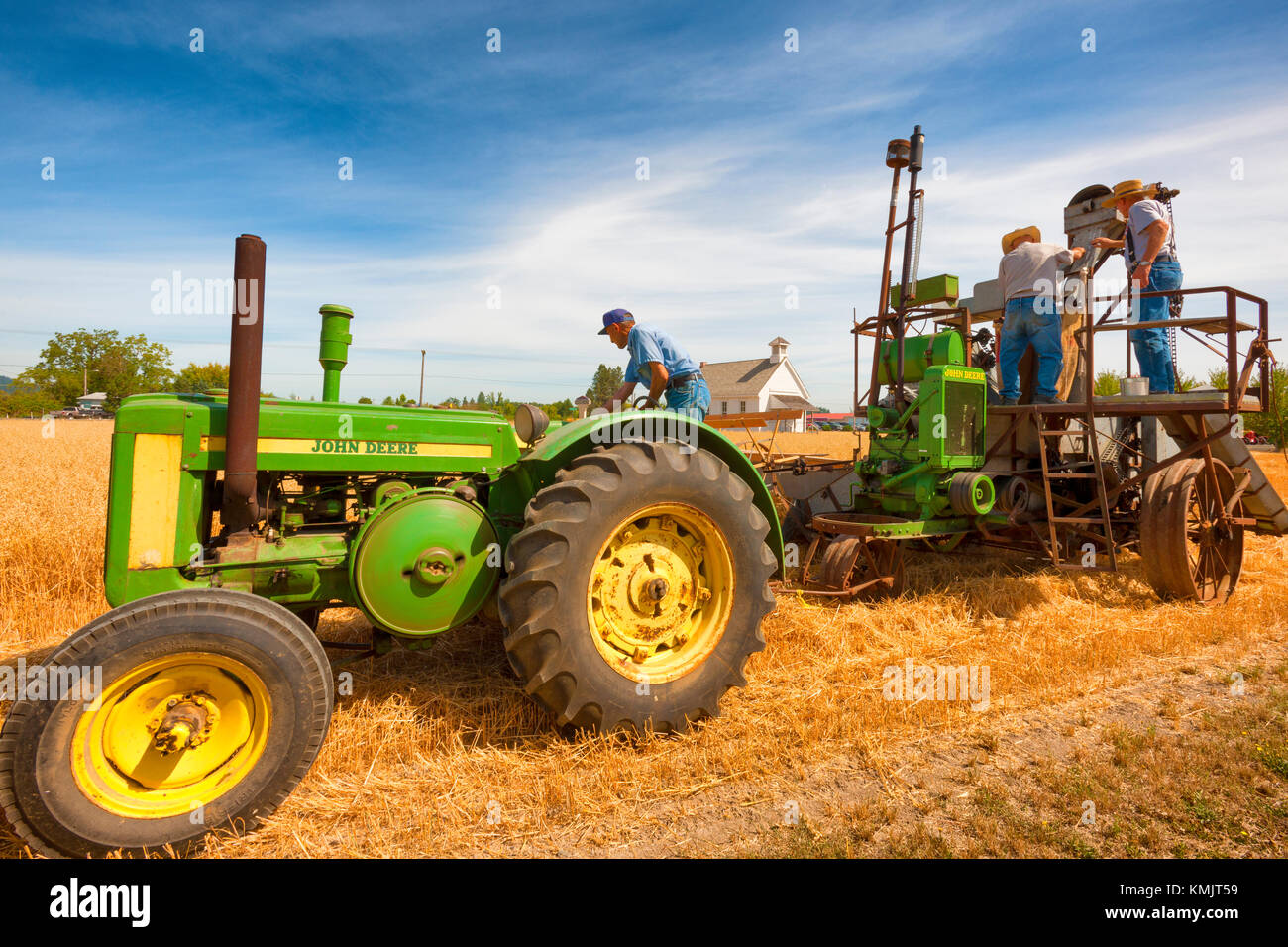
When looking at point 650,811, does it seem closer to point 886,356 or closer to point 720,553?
point 720,553

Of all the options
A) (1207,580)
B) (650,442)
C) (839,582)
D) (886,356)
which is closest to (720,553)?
(650,442)

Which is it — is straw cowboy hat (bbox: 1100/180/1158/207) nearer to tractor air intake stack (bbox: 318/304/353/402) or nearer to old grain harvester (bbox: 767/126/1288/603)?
old grain harvester (bbox: 767/126/1288/603)

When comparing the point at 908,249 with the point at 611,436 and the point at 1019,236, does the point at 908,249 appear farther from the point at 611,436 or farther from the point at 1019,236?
the point at 611,436

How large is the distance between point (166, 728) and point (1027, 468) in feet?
19.8

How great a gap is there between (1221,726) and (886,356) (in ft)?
11.4

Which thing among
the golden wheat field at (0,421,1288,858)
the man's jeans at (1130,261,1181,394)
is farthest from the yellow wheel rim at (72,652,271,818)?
the man's jeans at (1130,261,1181,394)

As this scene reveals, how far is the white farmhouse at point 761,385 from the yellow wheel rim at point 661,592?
142 ft

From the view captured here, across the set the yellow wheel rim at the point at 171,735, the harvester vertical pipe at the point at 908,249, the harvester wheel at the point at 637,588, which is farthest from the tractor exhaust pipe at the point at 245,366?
the harvester vertical pipe at the point at 908,249

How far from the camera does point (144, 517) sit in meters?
2.69

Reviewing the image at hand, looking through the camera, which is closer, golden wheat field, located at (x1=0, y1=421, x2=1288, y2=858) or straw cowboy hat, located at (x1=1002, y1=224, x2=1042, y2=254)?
golden wheat field, located at (x1=0, y1=421, x2=1288, y2=858)

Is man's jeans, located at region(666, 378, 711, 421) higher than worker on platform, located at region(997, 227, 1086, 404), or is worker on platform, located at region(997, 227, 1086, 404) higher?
worker on platform, located at region(997, 227, 1086, 404)

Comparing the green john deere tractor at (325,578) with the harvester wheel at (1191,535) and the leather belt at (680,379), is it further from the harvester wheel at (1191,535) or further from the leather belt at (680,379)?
the harvester wheel at (1191,535)

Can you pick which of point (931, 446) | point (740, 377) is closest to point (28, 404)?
point (740, 377)

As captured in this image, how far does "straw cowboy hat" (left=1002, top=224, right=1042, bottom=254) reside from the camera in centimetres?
594
